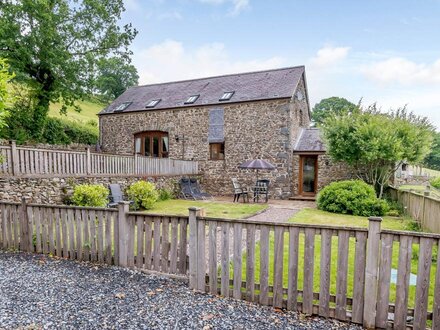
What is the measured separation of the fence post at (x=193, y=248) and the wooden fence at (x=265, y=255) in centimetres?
1

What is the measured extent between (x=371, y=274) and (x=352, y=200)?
753cm

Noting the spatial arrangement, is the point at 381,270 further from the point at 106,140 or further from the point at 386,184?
the point at 106,140

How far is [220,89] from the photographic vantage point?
16.2 metres

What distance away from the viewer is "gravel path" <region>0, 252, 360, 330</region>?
108 inches

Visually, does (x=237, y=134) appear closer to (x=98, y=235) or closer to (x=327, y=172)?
(x=327, y=172)

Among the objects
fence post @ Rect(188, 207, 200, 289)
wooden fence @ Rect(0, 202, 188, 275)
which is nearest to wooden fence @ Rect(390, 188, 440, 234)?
fence post @ Rect(188, 207, 200, 289)

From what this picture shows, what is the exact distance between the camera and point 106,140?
60.3ft

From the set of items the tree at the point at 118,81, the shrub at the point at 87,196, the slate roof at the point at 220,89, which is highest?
the tree at the point at 118,81

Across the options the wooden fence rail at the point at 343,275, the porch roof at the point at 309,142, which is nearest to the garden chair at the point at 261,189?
the porch roof at the point at 309,142

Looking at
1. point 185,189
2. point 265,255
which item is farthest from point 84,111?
point 265,255

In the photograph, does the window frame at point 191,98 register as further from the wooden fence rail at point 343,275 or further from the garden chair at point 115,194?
the wooden fence rail at point 343,275

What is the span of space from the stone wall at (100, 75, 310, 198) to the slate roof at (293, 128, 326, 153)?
1.66 ft

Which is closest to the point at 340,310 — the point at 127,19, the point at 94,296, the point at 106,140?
the point at 94,296

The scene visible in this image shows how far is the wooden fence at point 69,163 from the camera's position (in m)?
7.59
